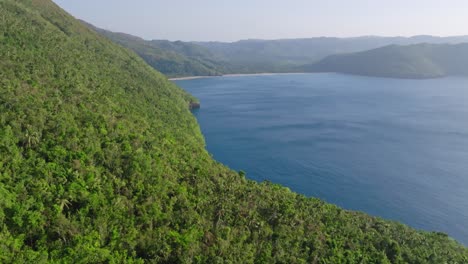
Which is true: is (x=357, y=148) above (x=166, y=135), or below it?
below

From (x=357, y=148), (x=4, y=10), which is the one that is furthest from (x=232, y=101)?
(x=4, y=10)

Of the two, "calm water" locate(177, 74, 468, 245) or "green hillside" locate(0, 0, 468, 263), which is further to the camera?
"calm water" locate(177, 74, 468, 245)

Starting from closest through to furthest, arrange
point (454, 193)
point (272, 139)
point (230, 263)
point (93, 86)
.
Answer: point (230, 263) < point (93, 86) < point (454, 193) < point (272, 139)

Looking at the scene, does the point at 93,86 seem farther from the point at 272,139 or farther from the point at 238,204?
the point at 272,139

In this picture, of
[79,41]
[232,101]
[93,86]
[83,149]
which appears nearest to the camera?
[83,149]

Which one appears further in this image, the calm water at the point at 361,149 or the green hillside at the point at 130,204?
the calm water at the point at 361,149
